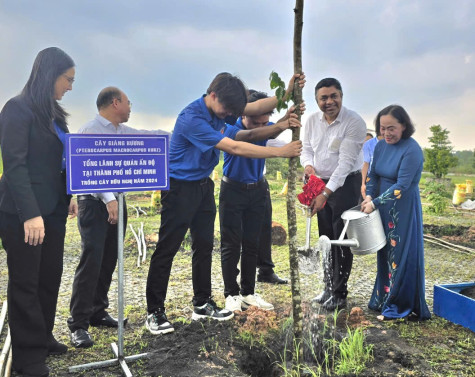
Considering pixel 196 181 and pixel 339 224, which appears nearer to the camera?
pixel 196 181

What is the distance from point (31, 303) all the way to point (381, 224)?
3.08m

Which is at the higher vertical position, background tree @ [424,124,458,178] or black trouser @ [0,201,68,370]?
background tree @ [424,124,458,178]

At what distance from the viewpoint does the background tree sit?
2419 centimetres

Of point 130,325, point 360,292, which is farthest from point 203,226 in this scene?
point 360,292

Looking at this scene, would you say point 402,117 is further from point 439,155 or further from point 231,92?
point 439,155

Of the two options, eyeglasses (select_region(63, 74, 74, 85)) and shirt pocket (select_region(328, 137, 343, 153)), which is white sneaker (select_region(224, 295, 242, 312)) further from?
eyeglasses (select_region(63, 74, 74, 85))

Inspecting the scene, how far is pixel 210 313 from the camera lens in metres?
4.23

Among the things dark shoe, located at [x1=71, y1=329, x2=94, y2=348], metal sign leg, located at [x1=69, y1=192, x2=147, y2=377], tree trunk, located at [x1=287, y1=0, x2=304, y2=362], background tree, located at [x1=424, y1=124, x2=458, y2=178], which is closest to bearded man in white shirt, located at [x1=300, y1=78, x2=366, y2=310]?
tree trunk, located at [x1=287, y1=0, x2=304, y2=362]

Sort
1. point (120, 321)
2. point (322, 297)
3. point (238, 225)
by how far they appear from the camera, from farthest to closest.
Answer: point (322, 297) < point (238, 225) < point (120, 321)

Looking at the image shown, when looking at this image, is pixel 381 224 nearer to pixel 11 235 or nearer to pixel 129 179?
pixel 129 179

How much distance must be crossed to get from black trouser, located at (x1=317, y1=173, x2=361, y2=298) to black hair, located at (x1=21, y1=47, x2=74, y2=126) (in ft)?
8.93

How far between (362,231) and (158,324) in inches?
79.6

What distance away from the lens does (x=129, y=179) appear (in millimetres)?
3287

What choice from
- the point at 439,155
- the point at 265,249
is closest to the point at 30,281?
the point at 265,249
